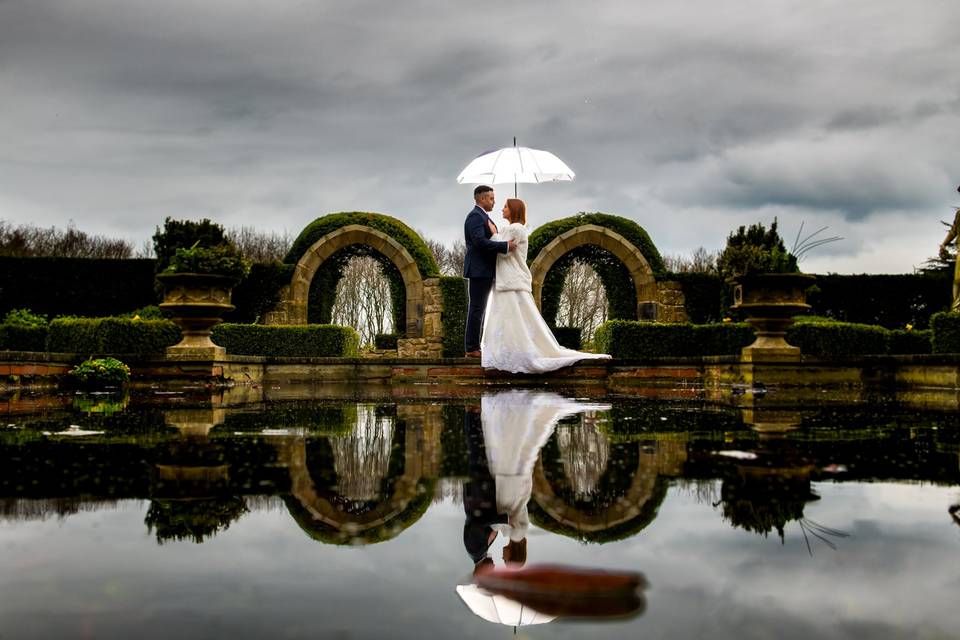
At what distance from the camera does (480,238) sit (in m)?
9.44

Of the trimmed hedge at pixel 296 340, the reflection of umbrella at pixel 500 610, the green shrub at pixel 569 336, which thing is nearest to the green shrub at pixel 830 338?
the green shrub at pixel 569 336

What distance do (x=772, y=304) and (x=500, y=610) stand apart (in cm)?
859

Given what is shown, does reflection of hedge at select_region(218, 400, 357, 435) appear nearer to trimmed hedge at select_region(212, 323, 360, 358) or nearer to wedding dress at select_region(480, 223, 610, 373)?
wedding dress at select_region(480, 223, 610, 373)

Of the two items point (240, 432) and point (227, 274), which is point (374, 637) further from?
point (227, 274)

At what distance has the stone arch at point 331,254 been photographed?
1880 cm

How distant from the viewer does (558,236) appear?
61.7 feet

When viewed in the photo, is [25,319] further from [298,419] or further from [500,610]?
[500,610]

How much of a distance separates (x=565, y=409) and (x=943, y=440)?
2567 millimetres

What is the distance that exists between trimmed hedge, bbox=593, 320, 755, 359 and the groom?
4.63m

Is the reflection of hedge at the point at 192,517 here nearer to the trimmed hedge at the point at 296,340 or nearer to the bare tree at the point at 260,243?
the trimmed hedge at the point at 296,340

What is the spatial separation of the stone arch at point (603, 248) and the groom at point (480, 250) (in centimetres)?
882

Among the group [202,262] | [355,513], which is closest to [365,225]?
[202,262]

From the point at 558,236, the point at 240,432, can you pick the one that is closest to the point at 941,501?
the point at 240,432

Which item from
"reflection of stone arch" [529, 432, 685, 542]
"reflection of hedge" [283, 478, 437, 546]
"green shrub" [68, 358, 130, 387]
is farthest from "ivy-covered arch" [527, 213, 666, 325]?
"reflection of hedge" [283, 478, 437, 546]
